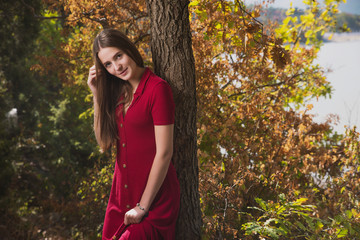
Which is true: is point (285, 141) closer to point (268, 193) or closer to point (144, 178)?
point (268, 193)

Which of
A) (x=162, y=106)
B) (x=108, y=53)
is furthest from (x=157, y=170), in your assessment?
(x=108, y=53)

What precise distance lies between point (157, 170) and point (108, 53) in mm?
759

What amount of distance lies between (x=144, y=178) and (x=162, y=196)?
0.16 meters

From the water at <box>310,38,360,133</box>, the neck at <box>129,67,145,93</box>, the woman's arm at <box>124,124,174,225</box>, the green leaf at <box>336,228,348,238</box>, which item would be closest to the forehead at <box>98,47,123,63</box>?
the neck at <box>129,67,145,93</box>

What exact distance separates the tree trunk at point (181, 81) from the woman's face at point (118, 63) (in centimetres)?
32

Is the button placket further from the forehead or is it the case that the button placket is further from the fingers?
the forehead

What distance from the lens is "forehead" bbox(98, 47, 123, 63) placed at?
2.16 metres

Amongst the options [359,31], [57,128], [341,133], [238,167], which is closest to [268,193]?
[238,167]

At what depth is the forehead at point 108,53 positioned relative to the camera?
85.0 inches

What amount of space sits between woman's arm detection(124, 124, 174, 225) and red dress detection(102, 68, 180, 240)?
5 cm

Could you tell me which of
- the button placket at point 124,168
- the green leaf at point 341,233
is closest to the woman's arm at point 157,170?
the button placket at point 124,168

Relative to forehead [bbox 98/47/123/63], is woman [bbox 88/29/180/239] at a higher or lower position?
lower

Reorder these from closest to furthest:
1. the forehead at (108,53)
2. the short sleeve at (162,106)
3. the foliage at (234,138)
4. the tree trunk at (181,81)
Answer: the short sleeve at (162,106) → the forehead at (108,53) → the tree trunk at (181,81) → the foliage at (234,138)

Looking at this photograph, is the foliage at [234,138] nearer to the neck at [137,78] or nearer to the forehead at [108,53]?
the neck at [137,78]
